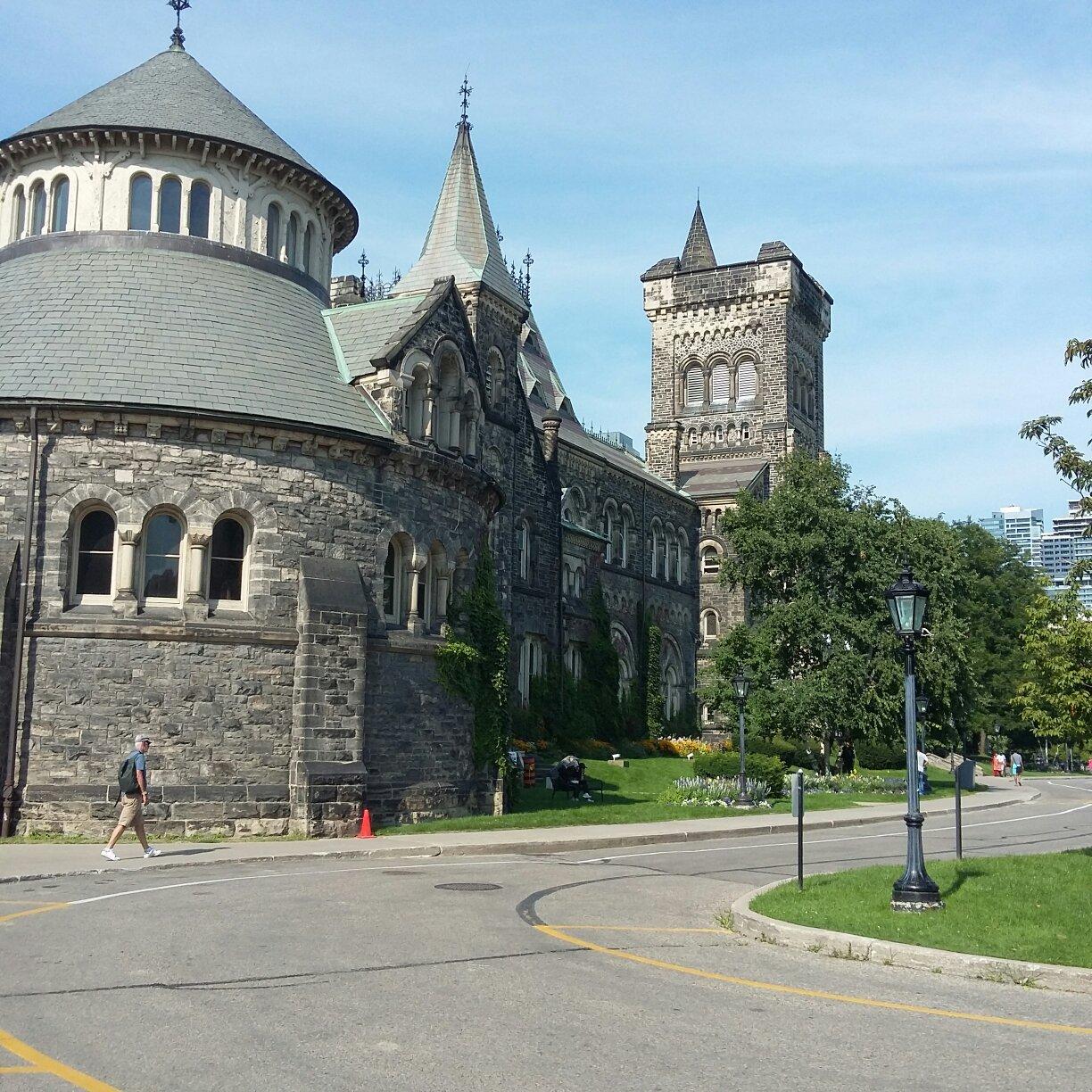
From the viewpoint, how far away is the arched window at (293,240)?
1069 inches

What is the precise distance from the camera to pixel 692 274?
85.8 meters

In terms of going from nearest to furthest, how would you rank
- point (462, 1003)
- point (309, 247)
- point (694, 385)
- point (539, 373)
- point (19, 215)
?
point (462, 1003) → point (19, 215) → point (309, 247) → point (539, 373) → point (694, 385)

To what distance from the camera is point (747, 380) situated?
8269cm

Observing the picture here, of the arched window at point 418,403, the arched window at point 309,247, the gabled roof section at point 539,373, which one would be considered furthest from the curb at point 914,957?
the gabled roof section at point 539,373

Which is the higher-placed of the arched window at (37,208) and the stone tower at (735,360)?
the stone tower at (735,360)

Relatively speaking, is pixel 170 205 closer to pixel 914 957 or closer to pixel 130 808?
pixel 130 808

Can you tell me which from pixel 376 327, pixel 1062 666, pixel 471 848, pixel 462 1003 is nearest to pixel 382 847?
pixel 471 848

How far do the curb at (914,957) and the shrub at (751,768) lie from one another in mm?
22099

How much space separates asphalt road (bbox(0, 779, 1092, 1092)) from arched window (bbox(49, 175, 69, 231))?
16.1 meters

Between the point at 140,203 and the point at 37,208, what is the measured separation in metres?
2.40

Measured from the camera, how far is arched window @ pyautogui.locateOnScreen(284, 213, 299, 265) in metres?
27.2

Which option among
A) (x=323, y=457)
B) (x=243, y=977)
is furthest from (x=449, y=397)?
(x=243, y=977)

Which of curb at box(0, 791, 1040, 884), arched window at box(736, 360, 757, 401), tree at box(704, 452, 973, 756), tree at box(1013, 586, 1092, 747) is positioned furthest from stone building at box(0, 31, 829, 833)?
arched window at box(736, 360, 757, 401)

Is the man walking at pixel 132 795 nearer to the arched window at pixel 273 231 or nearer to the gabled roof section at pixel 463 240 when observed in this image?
the arched window at pixel 273 231
